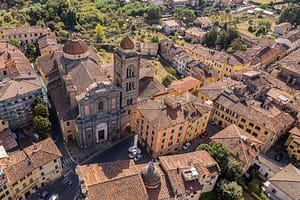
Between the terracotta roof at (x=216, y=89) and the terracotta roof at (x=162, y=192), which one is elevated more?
the terracotta roof at (x=216, y=89)

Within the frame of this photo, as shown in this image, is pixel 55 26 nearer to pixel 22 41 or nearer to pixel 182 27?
pixel 22 41

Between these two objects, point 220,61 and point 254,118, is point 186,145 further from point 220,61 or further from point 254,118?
point 220,61

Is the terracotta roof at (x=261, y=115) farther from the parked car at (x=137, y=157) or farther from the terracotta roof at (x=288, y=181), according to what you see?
the parked car at (x=137, y=157)

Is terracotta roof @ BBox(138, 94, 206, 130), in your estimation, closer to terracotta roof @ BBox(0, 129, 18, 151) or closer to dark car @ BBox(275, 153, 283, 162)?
dark car @ BBox(275, 153, 283, 162)

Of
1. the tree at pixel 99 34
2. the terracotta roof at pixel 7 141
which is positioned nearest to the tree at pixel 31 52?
the tree at pixel 99 34

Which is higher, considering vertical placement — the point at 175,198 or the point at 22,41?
the point at 22,41

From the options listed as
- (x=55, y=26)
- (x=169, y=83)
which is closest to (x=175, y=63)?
(x=169, y=83)

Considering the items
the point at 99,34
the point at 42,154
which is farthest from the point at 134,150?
the point at 99,34
